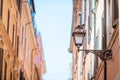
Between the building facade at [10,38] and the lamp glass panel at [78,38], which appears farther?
the building facade at [10,38]

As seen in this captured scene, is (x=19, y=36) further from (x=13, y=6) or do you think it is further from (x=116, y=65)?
(x=116, y=65)

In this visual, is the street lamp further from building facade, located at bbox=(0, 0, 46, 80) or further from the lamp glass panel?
building facade, located at bbox=(0, 0, 46, 80)

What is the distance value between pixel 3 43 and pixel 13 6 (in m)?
5.89

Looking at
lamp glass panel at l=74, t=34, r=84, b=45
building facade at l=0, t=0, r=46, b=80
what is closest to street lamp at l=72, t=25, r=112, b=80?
lamp glass panel at l=74, t=34, r=84, b=45

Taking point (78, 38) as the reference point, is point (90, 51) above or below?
below

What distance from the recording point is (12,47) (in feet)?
93.5

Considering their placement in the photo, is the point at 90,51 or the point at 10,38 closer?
the point at 90,51

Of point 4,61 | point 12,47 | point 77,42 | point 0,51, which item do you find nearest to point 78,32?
point 77,42

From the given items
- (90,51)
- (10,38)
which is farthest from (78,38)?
(10,38)

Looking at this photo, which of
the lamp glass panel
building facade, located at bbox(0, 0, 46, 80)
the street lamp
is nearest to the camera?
the street lamp

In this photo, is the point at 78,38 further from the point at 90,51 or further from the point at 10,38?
the point at 10,38

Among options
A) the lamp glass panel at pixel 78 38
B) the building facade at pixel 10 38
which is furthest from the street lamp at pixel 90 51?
the building facade at pixel 10 38

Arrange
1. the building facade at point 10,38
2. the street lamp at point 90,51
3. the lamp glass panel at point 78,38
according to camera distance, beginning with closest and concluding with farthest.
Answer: the street lamp at point 90,51
the lamp glass panel at point 78,38
the building facade at point 10,38

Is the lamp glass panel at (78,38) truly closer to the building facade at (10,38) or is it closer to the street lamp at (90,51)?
the street lamp at (90,51)
